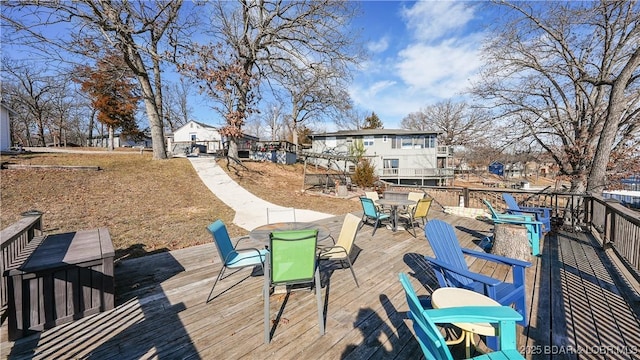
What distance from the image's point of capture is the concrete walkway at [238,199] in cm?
840

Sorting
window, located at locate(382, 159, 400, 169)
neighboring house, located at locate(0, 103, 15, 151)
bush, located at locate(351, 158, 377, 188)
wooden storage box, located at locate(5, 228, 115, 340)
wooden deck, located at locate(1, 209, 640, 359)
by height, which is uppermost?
neighboring house, located at locate(0, 103, 15, 151)

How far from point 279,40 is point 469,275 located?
52.5 feet

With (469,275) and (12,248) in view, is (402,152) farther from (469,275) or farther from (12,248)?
(12,248)

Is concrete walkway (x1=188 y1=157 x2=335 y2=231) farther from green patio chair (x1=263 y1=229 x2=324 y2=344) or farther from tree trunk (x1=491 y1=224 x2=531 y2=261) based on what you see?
tree trunk (x1=491 y1=224 x2=531 y2=261)

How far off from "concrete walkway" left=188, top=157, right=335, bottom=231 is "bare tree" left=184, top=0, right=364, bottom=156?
2.62m

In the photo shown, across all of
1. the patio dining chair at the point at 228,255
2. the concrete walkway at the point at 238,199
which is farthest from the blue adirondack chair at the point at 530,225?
the concrete walkway at the point at 238,199

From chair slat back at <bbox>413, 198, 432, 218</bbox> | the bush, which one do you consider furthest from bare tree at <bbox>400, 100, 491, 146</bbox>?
chair slat back at <bbox>413, 198, 432, 218</bbox>

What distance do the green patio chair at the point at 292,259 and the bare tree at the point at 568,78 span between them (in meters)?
9.18

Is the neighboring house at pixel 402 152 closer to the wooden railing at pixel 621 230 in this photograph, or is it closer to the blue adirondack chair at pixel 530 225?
the wooden railing at pixel 621 230

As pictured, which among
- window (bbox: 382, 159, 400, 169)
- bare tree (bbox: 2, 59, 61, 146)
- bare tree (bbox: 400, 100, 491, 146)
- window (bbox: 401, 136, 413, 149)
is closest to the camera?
bare tree (bbox: 2, 59, 61, 146)

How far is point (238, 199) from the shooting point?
11055 mm

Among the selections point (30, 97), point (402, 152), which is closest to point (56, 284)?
point (402, 152)

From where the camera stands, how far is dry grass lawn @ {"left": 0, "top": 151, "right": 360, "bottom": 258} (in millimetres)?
6379

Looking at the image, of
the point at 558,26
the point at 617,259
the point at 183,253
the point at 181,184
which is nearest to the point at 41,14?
the point at 181,184
